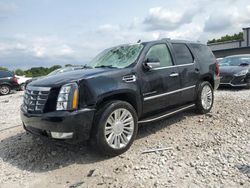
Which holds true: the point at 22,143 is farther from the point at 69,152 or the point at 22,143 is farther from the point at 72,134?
the point at 72,134

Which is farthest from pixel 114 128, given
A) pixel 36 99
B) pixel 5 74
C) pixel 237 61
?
pixel 5 74

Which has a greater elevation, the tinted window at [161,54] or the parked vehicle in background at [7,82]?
the tinted window at [161,54]

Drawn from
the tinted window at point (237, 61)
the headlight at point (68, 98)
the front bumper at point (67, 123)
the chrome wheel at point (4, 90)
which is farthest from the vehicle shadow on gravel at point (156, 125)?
the chrome wheel at point (4, 90)

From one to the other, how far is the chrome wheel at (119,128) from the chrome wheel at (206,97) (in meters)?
2.56

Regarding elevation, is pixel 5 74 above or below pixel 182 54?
below

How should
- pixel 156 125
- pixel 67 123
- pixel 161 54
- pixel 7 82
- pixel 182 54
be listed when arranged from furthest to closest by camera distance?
pixel 7 82 → pixel 182 54 → pixel 156 125 → pixel 161 54 → pixel 67 123

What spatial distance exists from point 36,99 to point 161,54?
267cm

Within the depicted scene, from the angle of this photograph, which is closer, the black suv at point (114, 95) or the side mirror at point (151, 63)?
the black suv at point (114, 95)

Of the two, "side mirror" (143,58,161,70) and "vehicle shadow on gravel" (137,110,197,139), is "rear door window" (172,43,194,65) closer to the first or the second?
"side mirror" (143,58,161,70)

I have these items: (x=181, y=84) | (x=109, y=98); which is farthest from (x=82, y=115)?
(x=181, y=84)

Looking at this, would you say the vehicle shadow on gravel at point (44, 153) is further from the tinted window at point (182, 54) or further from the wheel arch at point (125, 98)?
the tinted window at point (182, 54)

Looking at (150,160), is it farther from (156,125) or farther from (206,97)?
(206,97)

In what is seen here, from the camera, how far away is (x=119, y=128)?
15.7 feet

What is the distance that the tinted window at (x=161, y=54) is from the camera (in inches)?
222
